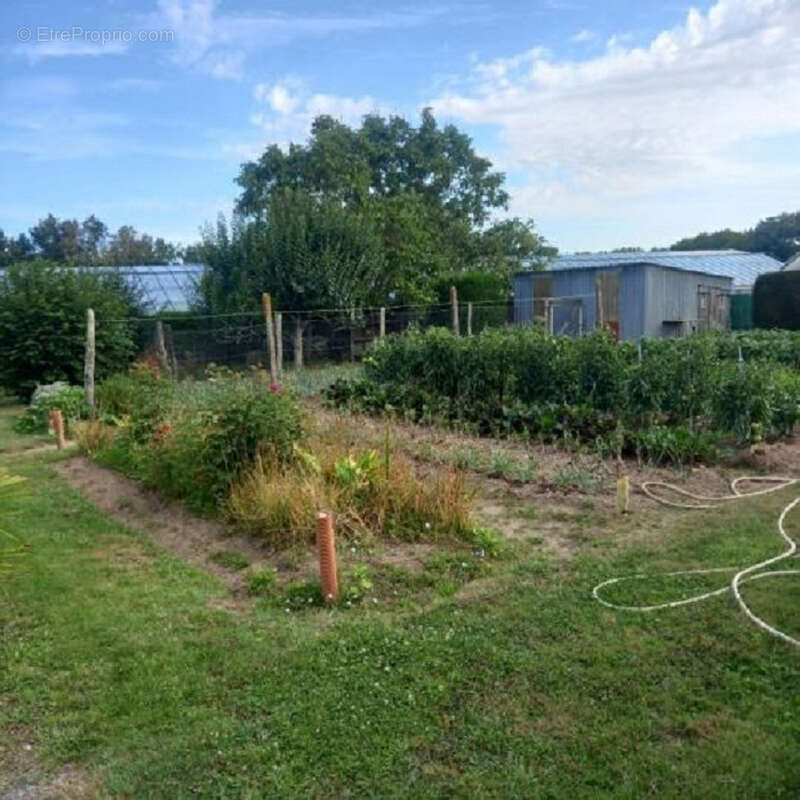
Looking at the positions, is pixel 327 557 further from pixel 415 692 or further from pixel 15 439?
pixel 15 439

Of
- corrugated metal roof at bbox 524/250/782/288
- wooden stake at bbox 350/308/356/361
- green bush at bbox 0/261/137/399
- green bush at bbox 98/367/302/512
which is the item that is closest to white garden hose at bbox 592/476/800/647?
green bush at bbox 98/367/302/512

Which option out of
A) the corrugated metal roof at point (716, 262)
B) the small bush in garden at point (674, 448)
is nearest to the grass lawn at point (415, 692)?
the small bush in garden at point (674, 448)

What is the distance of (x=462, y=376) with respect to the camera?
30.1ft

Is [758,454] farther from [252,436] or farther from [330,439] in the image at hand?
[252,436]

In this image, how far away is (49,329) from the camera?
1367cm

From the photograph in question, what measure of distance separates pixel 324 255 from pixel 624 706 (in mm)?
15302

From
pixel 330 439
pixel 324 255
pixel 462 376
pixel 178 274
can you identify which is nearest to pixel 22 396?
pixel 324 255

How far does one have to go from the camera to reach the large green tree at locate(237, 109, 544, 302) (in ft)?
77.7

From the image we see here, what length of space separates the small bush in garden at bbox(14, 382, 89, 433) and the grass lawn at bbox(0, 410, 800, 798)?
691 cm

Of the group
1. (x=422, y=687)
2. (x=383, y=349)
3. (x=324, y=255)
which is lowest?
(x=422, y=687)

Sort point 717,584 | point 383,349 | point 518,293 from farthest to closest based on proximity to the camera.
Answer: point 518,293 < point 383,349 < point 717,584

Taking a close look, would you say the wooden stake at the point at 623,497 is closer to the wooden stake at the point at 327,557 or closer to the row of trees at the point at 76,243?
the wooden stake at the point at 327,557

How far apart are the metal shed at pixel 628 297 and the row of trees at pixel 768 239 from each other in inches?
1380

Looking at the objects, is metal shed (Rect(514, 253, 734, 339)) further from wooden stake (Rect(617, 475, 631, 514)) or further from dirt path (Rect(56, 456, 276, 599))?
wooden stake (Rect(617, 475, 631, 514))
